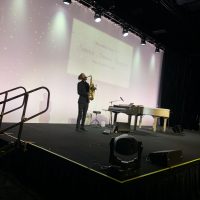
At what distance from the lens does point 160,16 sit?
8.06 metres

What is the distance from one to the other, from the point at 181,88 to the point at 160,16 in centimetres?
442

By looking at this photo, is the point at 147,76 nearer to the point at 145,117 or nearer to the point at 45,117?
the point at 145,117

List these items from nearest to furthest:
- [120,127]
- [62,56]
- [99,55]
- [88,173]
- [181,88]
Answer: [88,173] < [120,127] < [62,56] < [99,55] < [181,88]

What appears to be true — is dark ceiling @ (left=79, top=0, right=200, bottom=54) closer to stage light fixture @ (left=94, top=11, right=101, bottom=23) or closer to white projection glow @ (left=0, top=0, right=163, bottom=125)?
stage light fixture @ (left=94, top=11, right=101, bottom=23)

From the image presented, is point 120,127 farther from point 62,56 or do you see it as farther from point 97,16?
point 97,16

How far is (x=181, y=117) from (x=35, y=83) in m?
7.48

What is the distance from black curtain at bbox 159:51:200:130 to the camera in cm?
1125

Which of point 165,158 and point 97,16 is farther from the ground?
point 97,16

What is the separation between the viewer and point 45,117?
6852 millimetres

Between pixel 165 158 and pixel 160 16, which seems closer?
pixel 165 158

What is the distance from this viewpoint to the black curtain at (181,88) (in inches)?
443

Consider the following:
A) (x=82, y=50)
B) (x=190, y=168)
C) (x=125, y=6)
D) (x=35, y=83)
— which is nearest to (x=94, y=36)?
(x=82, y=50)

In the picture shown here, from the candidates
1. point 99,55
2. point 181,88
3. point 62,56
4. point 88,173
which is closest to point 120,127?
point 62,56

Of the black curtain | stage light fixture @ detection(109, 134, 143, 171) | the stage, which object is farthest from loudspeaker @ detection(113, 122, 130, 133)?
the black curtain
